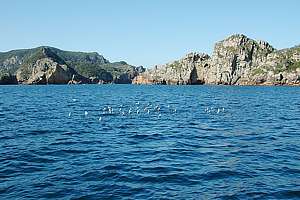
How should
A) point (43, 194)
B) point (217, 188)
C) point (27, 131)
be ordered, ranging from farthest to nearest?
point (27, 131), point (217, 188), point (43, 194)

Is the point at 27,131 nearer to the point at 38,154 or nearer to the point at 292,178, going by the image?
the point at 38,154

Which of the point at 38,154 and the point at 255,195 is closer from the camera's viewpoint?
the point at 255,195

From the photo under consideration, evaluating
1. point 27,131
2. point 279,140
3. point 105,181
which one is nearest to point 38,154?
point 105,181

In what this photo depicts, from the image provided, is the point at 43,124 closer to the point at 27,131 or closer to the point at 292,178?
the point at 27,131

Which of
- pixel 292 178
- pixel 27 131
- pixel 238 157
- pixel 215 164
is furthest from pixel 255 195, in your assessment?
pixel 27 131

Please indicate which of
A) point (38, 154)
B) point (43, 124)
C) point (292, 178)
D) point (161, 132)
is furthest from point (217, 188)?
point (43, 124)

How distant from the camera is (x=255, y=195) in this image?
679 inches

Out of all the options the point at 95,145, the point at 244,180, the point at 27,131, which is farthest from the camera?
the point at 27,131

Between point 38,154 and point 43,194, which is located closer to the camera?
point 43,194

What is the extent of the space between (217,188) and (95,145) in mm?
13394

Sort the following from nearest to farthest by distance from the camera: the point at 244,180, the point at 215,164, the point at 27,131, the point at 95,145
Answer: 1. the point at 244,180
2. the point at 215,164
3. the point at 95,145
4. the point at 27,131

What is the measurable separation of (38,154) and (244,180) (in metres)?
13.7

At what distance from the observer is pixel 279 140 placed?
32844 millimetres

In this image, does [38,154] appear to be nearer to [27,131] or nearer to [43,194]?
[43,194]
